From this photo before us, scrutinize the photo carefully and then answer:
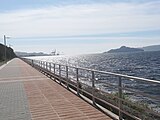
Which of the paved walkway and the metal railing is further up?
the metal railing

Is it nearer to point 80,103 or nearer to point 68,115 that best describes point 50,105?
point 80,103

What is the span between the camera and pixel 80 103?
10.1 metres

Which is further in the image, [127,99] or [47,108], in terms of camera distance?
[47,108]

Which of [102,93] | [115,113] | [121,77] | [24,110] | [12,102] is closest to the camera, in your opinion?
[121,77]

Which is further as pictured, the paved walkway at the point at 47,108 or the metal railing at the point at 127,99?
the paved walkway at the point at 47,108

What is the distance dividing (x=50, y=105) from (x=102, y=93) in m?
1.58

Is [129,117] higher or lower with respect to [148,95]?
lower

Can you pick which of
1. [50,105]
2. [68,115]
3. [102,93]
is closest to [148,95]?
[68,115]

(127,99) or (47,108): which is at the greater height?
(127,99)

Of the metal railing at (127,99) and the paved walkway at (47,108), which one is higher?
the metal railing at (127,99)

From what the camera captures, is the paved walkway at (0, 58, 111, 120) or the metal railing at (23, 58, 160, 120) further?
the paved walkway at (0, 58, 111, 120)

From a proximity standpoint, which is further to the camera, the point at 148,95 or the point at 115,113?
the point at 115,113

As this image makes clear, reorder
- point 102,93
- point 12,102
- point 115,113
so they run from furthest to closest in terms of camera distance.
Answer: point 12,102 < point 102,93 < point 115,113

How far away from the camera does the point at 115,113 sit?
8.48 metres
